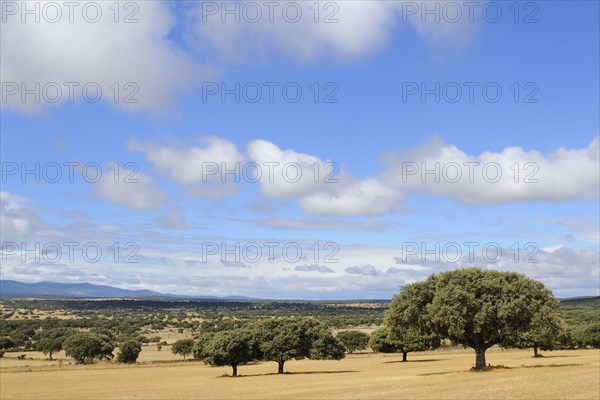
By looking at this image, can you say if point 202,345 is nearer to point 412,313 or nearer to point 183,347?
point 412,313

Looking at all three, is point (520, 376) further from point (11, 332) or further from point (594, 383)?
point (11, 332)

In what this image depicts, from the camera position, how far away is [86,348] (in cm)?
12469

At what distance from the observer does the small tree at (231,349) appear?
277 feet

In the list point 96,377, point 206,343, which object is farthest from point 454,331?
point 96,377

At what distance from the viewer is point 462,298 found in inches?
2511

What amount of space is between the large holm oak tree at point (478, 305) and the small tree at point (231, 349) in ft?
84.8

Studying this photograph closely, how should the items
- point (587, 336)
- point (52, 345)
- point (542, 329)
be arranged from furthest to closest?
point (52, 345)
point (587, 336)
point (542, 329)

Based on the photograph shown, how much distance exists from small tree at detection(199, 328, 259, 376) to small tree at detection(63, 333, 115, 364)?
162 feet

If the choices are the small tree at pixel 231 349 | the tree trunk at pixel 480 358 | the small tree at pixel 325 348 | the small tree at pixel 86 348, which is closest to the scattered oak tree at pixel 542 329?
the tree trunk at pixel 480 358

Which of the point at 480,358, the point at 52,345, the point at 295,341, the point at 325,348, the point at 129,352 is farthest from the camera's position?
the point at 52,345

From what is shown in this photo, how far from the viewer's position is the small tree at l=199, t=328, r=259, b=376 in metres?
84.5

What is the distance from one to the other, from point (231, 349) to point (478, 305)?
3665cm

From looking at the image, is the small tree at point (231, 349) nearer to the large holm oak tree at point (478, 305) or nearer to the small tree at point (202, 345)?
the small tree at point (202, 345)

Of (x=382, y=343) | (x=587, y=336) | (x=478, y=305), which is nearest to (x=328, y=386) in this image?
(x=478, y=305)
